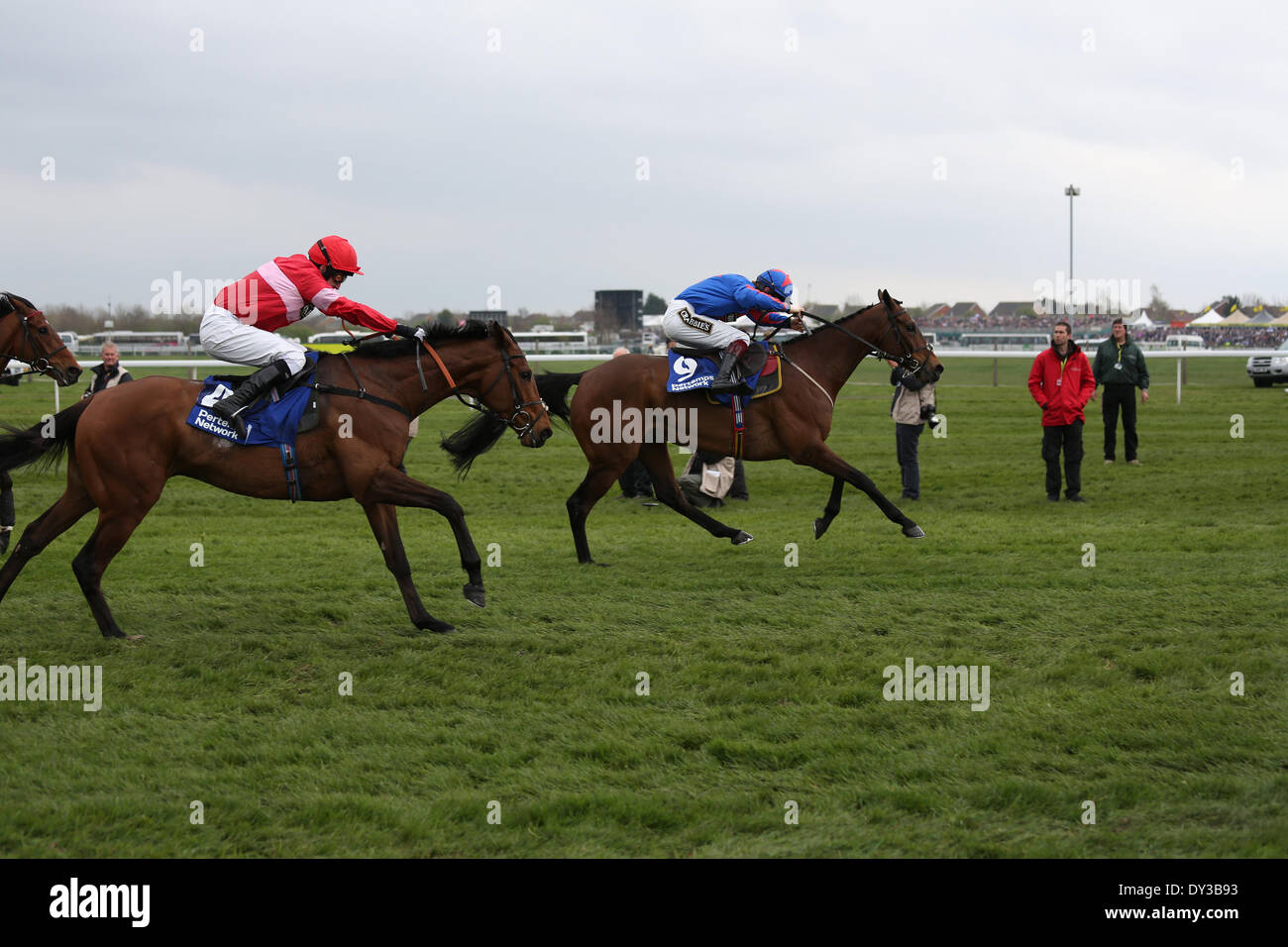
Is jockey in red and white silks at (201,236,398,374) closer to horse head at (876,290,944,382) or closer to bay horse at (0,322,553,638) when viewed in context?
bay horse at (0,322,553,638)

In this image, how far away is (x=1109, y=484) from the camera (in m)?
12.2

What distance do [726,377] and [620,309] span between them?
196 feet

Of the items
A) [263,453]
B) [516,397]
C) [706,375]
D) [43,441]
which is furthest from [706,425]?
[43,441]

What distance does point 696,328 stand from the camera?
8734 mm

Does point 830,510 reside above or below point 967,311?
below

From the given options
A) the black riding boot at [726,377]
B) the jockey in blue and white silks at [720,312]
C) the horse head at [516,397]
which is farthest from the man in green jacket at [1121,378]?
the horse head at [516,397]

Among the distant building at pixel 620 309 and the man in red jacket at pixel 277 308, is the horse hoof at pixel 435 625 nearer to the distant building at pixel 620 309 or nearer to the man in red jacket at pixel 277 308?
the man in red jacket at pixel 277 308

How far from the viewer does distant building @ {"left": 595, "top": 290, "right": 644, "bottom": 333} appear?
66625 mm

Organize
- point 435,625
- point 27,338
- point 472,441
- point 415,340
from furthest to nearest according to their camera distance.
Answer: point 27,338 → point 472,441 → point 415,340 → point 435,625

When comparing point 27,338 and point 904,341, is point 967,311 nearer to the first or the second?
point 904,341

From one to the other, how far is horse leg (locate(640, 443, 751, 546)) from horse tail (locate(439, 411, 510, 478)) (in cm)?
148

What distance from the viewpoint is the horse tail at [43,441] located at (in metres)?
6.45

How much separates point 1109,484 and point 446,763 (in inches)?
381

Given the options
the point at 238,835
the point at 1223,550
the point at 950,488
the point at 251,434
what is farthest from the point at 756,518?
the point at 238,835
